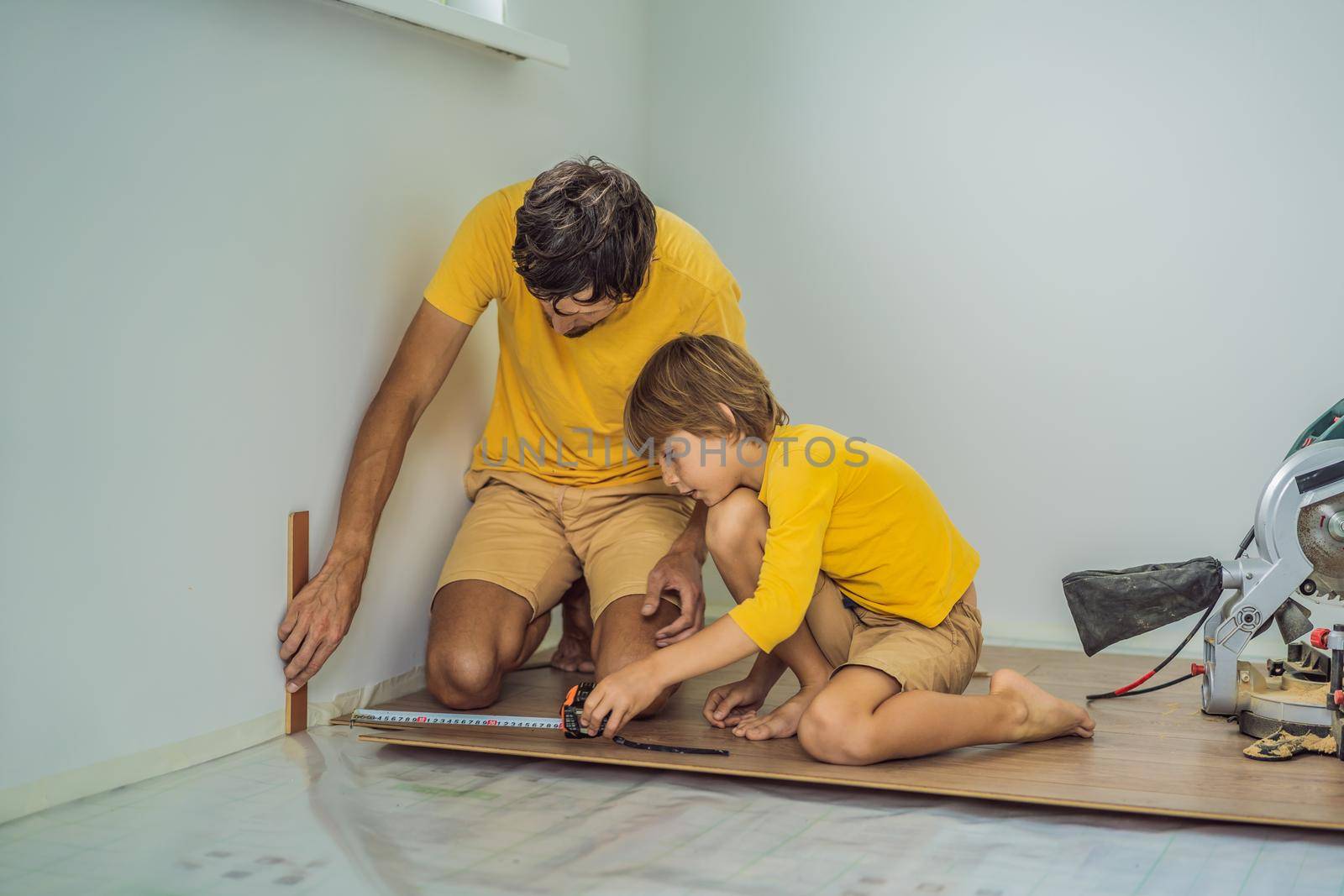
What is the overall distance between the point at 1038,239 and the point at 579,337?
3.86ft

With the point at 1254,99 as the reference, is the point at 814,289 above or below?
below

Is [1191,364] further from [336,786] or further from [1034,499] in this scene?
[336,786]

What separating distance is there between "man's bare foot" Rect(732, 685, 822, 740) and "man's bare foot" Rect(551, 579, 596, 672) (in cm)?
56

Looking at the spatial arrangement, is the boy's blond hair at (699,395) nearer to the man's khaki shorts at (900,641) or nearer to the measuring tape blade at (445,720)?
the man's khaki shorts at (900,641)

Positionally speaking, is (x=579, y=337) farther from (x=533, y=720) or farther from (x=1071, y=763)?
(x=1071, y=763)

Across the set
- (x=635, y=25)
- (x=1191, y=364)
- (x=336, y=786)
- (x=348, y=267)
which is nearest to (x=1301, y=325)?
(x=1191, y=364)

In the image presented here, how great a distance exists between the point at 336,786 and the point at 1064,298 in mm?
1826

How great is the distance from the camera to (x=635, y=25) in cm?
286

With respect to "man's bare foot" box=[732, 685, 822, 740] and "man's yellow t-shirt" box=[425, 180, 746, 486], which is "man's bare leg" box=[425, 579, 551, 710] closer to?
"man's yellow t-shirt" box=[425, 180, 746, 486]

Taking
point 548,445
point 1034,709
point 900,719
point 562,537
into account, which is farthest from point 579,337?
point 1034,709

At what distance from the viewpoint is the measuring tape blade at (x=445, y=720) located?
5.95 ft

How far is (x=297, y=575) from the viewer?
1.85 m

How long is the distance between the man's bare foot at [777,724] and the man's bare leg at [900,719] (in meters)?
0.13

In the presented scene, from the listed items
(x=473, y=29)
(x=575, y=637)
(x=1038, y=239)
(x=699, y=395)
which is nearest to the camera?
(x=699, y=395)
